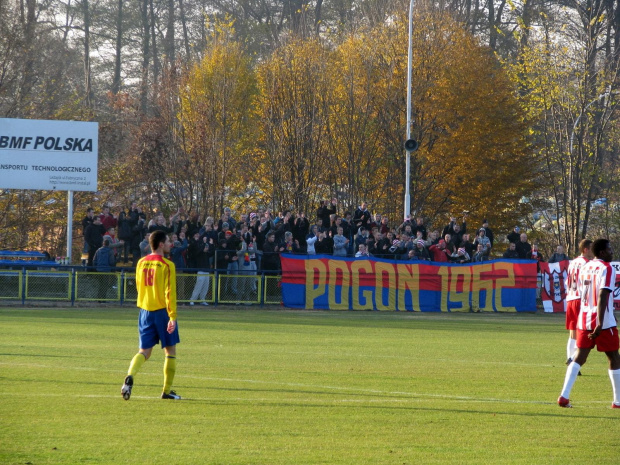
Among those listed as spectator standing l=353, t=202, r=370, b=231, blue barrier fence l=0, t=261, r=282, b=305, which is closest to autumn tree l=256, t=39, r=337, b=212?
spectator standing l=353, t=202, r=370, b=231

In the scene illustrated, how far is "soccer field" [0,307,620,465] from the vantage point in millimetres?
7746

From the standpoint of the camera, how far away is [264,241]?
2916cm

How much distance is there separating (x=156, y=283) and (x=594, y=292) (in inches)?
200

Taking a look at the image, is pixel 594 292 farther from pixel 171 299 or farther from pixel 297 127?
pixel 297 127

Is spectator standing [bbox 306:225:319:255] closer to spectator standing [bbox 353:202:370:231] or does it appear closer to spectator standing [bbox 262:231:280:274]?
spectator standing [bbox 262:231:280:274]

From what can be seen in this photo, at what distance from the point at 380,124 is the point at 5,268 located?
1987 cm

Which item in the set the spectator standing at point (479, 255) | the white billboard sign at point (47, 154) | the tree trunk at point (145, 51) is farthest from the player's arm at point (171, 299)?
the tree trunk at point (145, 51)

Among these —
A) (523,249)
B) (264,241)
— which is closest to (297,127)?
(264,241)

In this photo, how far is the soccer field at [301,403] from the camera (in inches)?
305

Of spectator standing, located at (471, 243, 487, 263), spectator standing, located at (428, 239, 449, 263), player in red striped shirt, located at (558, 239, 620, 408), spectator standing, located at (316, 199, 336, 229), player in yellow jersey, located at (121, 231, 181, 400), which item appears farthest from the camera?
spectator standing, located at (471, 243, 487, 263)

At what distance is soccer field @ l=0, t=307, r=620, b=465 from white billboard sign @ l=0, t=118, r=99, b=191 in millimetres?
12847

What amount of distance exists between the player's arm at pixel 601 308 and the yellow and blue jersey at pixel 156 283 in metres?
4.77

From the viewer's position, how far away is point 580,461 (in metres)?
7.53

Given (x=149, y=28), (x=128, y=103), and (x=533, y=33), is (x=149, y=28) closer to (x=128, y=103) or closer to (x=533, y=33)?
(x=128, y=103)
